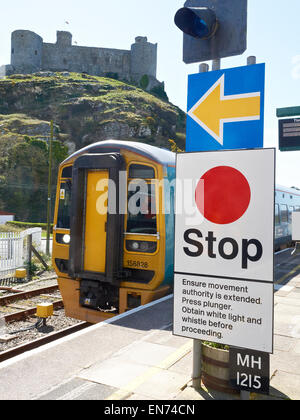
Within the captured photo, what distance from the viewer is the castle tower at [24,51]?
9312 cm

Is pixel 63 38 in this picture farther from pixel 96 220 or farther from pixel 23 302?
pixel 96 220

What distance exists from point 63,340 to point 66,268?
297 centimetres

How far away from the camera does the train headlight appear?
7430mm

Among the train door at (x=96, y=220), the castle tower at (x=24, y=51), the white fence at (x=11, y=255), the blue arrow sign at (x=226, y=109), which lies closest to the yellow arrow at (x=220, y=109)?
the blue arrow sign at (x=226, y=109)

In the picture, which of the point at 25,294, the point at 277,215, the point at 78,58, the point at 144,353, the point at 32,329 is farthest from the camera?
the point at 78,58

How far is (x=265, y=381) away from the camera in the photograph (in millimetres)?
3635

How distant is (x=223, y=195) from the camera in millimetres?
3830

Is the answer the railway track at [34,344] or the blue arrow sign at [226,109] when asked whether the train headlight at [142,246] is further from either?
the blue arrow sign at [226,109]

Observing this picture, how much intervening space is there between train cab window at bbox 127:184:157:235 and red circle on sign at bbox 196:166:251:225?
11.9ft

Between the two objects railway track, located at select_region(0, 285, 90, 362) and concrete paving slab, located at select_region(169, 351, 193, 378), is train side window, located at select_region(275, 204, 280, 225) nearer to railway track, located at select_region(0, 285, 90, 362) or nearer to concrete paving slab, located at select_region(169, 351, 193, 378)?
railway track, located at select_region(0, 285, 90, 362)

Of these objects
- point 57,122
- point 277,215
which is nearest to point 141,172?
point 277,215

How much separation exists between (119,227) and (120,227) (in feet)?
0.09

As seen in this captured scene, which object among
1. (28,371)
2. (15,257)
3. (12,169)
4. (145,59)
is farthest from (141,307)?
(145,59)

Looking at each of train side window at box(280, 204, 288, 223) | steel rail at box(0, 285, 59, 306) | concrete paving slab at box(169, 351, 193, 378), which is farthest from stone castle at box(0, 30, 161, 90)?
concrete paving slab at box(169, 351, 193, 378)
